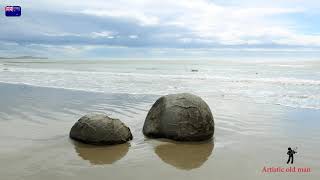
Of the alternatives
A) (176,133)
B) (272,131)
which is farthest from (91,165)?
(272,131)

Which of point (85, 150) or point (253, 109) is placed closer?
point (85, 150)

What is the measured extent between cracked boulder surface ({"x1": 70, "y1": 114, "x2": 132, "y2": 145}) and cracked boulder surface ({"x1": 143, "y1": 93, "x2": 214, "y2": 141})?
0.70 metres

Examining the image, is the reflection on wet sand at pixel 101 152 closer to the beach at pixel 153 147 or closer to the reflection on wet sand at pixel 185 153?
the beach at pixel 153 147

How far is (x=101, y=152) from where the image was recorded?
6.58 m

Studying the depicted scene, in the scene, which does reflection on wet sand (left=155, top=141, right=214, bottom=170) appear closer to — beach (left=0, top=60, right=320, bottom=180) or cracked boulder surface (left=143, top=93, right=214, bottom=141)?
beach (left=0, top=60, right=320, bottom=180)

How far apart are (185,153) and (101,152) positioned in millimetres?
1385

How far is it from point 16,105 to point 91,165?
254 inches

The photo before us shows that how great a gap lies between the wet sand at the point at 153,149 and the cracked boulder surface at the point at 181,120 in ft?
0.72

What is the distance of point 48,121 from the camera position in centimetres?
912

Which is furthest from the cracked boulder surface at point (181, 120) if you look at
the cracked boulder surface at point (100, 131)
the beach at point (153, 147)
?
the cracked boulder surface at point (100, 131)

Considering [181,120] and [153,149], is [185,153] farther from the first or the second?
[181,120]

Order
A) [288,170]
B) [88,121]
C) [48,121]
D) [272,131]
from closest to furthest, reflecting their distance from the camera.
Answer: [288,170] < [88,121] < [272,131] < [48,121]

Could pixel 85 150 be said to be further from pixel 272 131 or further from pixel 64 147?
pixel 272 131

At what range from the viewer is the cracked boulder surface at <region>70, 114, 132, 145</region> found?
701 cm
